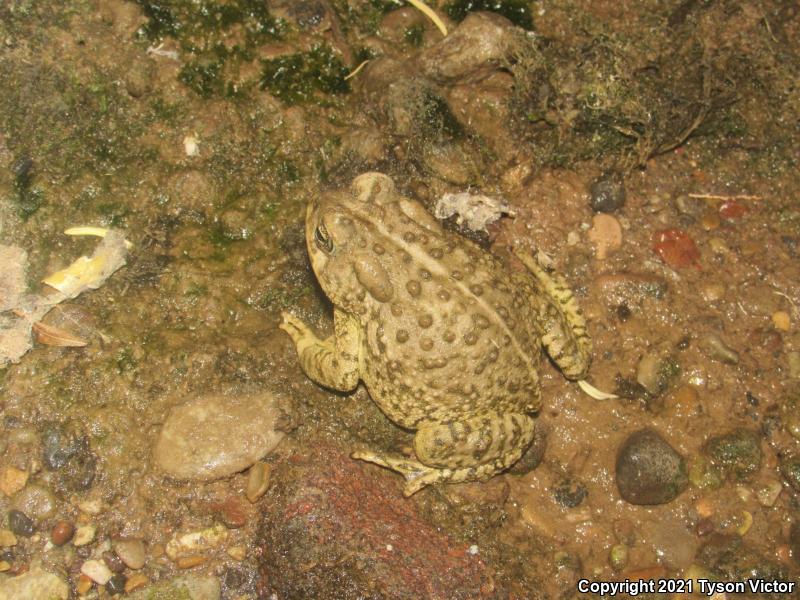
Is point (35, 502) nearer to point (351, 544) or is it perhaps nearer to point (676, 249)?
point (351, 544)

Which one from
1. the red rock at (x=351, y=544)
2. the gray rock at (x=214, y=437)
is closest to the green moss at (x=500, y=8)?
the gray rock at (x=214, y=437)

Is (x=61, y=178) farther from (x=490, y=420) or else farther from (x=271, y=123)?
(x=490, y=420)

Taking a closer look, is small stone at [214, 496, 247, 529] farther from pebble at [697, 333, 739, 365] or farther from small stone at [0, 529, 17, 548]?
pebble at [697, 333, 739, 365]

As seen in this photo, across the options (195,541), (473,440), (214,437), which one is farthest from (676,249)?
(195,541)

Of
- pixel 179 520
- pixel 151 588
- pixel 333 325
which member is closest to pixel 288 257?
pixel 333 325

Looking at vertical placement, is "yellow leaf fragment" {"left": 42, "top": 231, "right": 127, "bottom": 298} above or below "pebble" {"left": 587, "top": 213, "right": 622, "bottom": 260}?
below

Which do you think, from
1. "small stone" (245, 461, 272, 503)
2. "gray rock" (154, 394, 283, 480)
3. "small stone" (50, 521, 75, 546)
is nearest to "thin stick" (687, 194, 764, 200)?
"gray rock" (154, 394, 283, 480)

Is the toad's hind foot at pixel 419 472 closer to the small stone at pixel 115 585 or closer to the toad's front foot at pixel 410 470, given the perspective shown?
the toad's front foot at pixel 410 470
